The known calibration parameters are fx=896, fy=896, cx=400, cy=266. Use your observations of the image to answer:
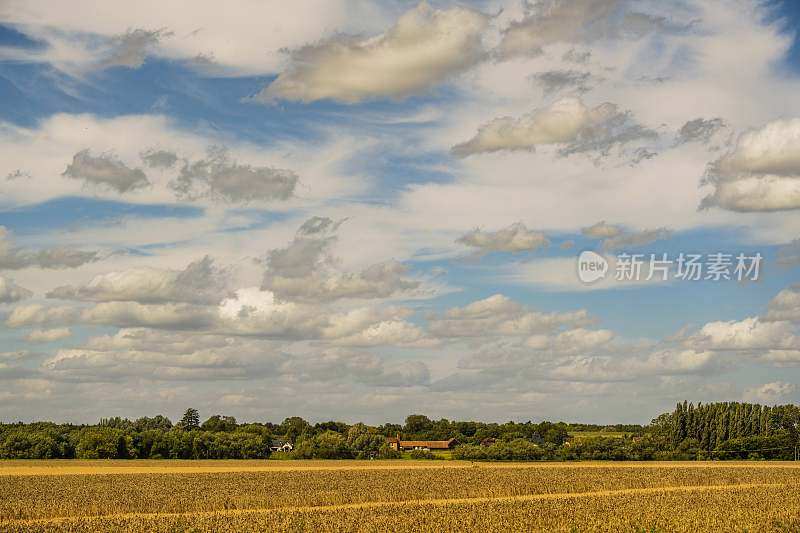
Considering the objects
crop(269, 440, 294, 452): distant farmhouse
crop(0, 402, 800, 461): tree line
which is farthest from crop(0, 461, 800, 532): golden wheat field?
crop(269, 440, 294, 452): distant farmhouse

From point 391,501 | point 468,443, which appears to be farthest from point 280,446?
point 391,501

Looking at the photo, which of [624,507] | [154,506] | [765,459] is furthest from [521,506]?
[765,459]

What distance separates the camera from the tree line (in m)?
122

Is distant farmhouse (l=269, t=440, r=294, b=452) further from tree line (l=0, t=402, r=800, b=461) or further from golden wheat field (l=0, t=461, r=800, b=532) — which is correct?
golden wheat field (l=0, t=461, r=800, b=532)

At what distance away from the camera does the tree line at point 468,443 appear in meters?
122

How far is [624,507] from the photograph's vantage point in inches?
1980

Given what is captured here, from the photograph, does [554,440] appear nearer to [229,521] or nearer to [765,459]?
[765,459]

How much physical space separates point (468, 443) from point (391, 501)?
93.9 metres

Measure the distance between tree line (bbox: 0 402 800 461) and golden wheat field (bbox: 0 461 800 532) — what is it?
33.9 m

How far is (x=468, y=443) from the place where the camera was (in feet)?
486

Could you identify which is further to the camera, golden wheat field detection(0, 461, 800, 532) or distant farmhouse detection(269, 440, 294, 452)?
distant farmhouse detection(269, 440, 294, 452)

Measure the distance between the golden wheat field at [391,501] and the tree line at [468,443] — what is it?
33857mm

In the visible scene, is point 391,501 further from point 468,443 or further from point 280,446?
point 280,446

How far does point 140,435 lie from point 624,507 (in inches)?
3422
